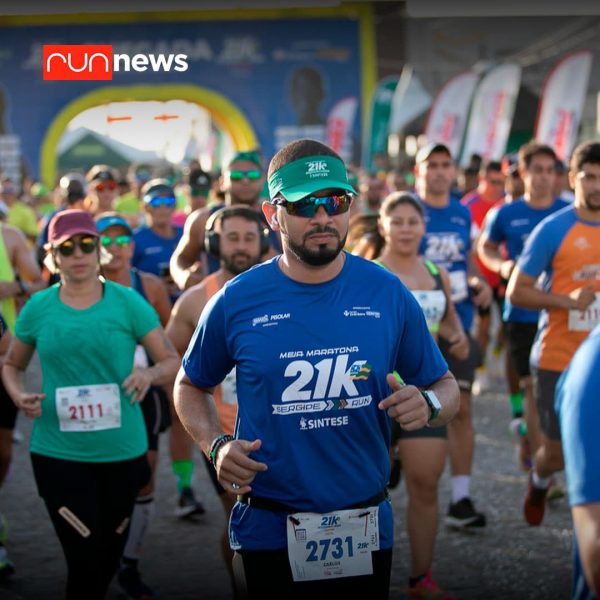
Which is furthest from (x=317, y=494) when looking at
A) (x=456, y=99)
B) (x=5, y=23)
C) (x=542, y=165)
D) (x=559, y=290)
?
(x=5, y=23)

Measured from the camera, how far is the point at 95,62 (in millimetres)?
5098

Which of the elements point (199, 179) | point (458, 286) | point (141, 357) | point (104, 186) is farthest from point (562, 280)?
point (104, 186)

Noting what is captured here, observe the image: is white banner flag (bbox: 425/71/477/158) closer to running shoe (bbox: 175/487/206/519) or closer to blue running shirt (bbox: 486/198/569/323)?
blue running shirt (bbox: 486/198/569/323)

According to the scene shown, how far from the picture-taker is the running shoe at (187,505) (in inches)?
278

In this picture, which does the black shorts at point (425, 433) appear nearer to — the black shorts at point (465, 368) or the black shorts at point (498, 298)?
the black shorts at point (465, 368)

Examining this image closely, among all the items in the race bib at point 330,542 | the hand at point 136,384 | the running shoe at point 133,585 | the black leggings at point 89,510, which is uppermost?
the hand at point 136,384

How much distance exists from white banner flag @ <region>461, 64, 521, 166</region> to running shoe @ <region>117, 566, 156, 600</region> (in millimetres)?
16620

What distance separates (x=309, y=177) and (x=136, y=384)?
74.0 inches

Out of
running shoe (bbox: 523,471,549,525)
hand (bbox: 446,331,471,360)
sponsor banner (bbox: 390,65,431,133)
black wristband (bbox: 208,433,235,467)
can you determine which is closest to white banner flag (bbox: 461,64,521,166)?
sponsor banner (bbox: 390,65,431,133)

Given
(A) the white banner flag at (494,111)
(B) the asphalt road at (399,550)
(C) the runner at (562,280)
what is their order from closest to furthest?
1. (B) the asphalt road at (399,550)
2. (C) the runner at (562,280)
3. (A) the white banner flag at (494,111)

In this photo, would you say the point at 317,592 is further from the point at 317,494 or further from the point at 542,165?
the point at 542,165

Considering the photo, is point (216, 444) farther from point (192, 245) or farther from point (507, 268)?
point (507, 268)

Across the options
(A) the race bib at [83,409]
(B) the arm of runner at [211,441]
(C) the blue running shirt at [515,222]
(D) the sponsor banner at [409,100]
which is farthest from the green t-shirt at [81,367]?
(D) the sponsor banner at [409,100]

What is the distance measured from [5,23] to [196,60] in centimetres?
551
